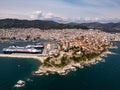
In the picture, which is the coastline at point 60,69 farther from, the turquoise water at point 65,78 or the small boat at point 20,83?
the small boat at point 20,83

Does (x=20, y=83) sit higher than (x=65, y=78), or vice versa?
(x=20, y=83)

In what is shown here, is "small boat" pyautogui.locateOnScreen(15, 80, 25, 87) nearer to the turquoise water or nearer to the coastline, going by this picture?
the turquoise water

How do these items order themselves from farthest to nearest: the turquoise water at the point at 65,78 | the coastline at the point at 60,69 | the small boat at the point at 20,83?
the coastline at the point at 60,69 → the turquoise water at the point at 65,78 → the small boat at the point at 20,83

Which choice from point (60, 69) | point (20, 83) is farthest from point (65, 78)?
point (20, 83)

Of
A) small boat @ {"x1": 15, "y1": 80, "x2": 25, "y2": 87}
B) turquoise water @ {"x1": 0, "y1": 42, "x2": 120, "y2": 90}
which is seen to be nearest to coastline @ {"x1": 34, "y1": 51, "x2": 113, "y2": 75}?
turquoise water @ {"x1": 0, "y1": 42, "x2": 120, "y2": 90}

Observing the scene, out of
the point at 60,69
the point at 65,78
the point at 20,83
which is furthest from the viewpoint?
the point at 60,69

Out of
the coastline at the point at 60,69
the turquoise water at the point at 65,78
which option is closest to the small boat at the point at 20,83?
the turquoise water at the point at 65,78

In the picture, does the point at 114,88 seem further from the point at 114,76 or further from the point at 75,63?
the point at 75,63

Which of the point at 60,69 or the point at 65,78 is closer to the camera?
the point at 65,78

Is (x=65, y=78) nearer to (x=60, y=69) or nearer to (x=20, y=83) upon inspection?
(x=60, y=69)
